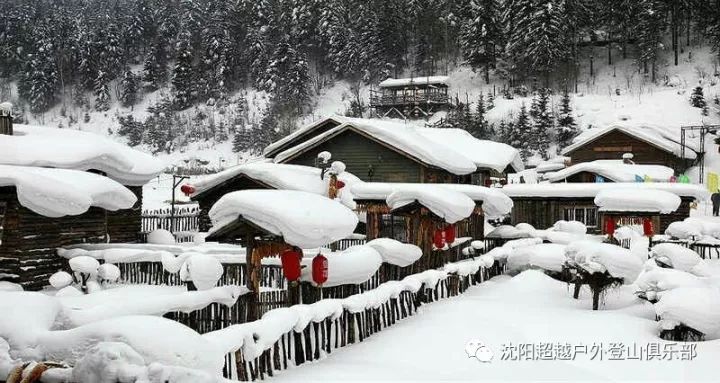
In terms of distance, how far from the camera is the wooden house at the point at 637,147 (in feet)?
137

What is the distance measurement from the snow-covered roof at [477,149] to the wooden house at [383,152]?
10 centimetres

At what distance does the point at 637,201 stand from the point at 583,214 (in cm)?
789

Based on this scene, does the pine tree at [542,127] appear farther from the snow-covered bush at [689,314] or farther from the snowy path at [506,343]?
the snow-covered bush at [689,314]

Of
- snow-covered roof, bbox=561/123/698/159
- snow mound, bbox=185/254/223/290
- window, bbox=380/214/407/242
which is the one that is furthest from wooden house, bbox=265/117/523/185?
snow-covered roof, bbox=561/123/698/159

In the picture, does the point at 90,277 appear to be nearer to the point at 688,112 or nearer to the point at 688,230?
the point at 688,230

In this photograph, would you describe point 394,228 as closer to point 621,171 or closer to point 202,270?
point 202,270

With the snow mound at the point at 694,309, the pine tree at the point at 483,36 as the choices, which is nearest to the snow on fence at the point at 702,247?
the snow mound at the point at 694,309

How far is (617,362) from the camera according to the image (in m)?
10.4

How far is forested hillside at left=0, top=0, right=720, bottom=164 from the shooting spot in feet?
219

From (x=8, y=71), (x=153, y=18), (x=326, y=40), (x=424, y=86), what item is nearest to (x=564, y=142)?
(x=424, y=86)

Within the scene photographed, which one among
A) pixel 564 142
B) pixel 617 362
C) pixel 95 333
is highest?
pixel 564 142

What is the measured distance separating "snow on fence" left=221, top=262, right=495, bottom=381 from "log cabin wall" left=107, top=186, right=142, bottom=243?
543 inches

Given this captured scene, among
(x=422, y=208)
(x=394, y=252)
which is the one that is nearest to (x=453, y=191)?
(x=422, y=208)

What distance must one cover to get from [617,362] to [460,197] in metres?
9.73
